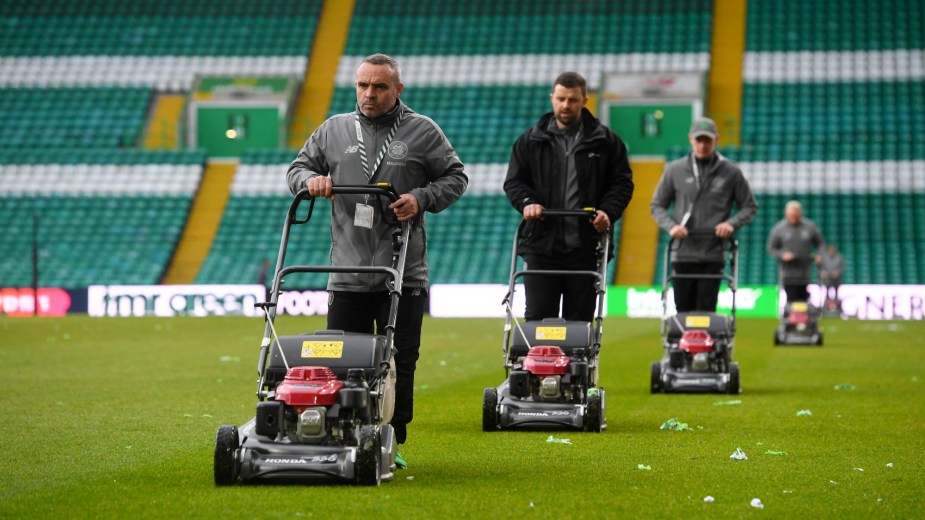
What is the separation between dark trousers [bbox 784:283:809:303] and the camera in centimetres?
1830

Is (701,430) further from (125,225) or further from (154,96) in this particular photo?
(154,96)

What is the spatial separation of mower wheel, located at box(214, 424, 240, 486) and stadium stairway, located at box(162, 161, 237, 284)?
27.0 m

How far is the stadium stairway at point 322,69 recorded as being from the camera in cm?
3725

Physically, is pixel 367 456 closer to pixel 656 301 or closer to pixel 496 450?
pixel 496 450

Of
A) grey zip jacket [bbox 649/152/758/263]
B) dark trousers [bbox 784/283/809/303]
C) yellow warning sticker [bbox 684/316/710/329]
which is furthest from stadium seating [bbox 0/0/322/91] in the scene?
yellow warning sticker [bbox 684/316/710/329]

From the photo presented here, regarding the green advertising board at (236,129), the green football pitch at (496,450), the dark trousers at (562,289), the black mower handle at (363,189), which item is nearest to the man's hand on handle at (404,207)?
the black mower handle at (363,189)

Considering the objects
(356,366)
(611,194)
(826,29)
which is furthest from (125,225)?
(356,366)

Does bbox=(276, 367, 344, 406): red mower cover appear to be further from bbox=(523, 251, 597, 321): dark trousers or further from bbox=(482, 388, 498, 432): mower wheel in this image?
bbox=(523, 251, 597, 321): dark trousers

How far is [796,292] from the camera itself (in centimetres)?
1839

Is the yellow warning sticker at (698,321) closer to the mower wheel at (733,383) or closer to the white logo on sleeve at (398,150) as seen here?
the mower wheel at (733,383)

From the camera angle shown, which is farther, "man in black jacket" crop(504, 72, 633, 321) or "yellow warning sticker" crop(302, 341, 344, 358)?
"man in black jacket" crop(504, 72, 633, 321)

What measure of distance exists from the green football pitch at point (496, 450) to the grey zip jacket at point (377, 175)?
94cm

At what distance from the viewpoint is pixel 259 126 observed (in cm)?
3847

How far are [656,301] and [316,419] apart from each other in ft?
77.3
